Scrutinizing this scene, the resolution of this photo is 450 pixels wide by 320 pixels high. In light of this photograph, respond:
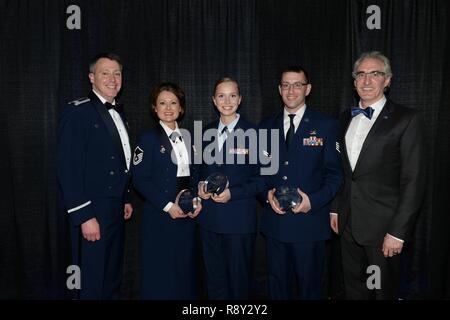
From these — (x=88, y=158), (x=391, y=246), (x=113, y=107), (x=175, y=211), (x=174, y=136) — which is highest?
(x=113, y=107)

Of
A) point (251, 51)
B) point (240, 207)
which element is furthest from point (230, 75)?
point (240, 207)

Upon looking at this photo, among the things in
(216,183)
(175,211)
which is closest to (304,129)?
(216,183)

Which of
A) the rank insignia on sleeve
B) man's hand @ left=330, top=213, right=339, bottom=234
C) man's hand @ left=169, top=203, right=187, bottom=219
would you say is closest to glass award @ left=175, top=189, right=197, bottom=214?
man's hand @ left=169, top=203, right=187, bottom=219

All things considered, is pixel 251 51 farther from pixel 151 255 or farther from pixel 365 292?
pixel 365 292

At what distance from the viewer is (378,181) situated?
8.51ft

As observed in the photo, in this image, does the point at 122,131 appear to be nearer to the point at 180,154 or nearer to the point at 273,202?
the point at 180,154

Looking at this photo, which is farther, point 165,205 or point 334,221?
point 334,221

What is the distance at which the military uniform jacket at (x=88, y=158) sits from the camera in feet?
8.75

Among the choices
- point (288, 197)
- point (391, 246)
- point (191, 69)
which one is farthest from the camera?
point (191, 69)

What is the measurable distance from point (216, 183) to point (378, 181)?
1.05 meters

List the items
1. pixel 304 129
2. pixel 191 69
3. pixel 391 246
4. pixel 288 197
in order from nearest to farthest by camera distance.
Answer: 1. pixel 391 246
2. pixel 288 197
3. pixel 304 129
4. pixel 191 69

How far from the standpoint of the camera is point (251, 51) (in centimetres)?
361

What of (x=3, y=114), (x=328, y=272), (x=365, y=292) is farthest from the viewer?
(x=328, y=272)
